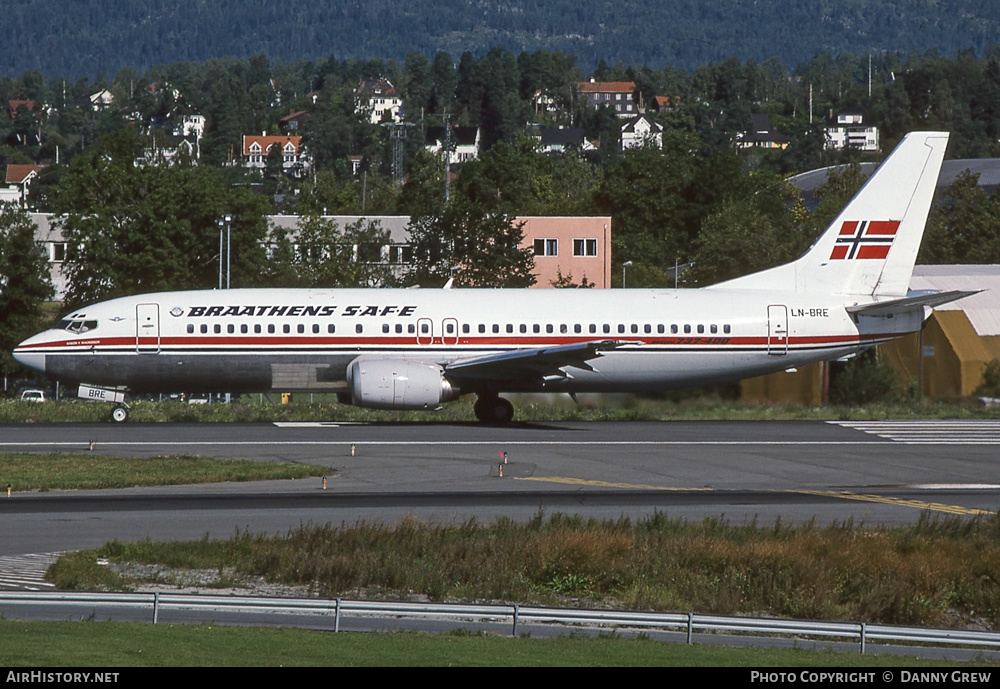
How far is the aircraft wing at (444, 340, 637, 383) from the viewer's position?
40.5m

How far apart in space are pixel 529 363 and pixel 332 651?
2701 centimetres

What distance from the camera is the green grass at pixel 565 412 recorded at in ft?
146

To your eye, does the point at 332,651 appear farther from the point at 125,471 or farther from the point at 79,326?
the point at 79,326

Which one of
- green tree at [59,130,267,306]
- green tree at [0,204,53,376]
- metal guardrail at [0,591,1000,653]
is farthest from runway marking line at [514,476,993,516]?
green tree at [59,130,267,306]

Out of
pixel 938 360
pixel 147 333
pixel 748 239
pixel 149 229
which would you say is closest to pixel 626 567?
pixel 147 333

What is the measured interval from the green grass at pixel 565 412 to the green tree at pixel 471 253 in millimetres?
30764

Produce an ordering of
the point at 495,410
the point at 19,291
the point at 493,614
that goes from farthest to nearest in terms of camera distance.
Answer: the point at 19,291 < the point at 495,410 < the point at 493,614

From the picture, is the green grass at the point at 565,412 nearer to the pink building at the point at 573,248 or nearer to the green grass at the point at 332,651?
the green grass at the point at 332,651

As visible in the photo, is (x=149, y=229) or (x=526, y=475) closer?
(x=526, y=475)

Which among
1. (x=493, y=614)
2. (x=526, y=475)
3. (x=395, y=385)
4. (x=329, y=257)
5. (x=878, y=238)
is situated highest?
(x=878, y=238)

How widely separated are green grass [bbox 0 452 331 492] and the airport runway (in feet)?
2.44

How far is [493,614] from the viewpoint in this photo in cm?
1661

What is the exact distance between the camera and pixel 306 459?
33.4 meters

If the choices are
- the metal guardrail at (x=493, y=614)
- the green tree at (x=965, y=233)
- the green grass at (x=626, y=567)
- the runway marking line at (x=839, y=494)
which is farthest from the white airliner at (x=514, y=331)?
the green tree at (x=965, y=233)
